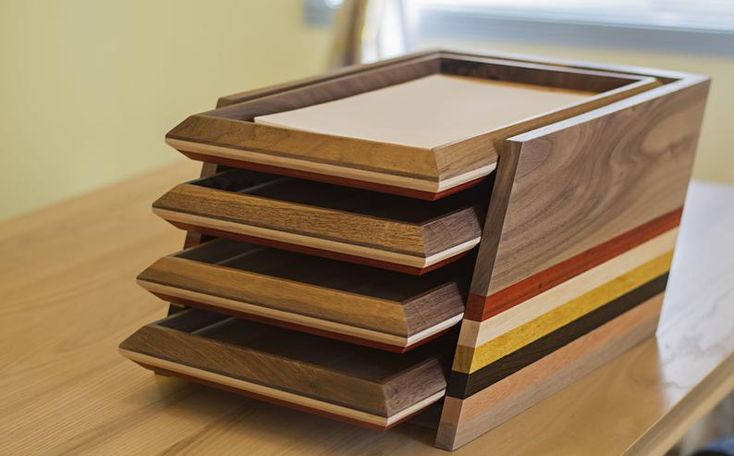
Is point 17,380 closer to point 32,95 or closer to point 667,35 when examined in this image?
point 667,35

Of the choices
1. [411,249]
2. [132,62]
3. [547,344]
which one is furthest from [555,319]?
[132,62]

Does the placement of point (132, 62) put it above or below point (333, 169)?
below

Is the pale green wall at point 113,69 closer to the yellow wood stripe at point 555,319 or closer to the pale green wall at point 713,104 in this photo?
the pale green wall at point 713,104

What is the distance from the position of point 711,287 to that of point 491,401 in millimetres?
394

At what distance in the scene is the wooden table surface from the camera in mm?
686

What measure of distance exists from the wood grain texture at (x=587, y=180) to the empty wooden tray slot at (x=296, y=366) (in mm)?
73

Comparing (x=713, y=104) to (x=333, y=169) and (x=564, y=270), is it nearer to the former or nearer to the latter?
(x=564, y=270)

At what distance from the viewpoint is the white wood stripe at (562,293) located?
655mm

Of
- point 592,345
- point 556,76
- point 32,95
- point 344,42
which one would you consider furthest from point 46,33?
point 592,345

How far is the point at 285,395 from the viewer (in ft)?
2.17

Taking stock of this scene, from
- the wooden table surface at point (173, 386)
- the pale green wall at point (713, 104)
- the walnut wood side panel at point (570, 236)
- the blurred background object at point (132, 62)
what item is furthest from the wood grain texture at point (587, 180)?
the blurred background object at point (132, 62)

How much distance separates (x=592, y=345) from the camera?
78 cm

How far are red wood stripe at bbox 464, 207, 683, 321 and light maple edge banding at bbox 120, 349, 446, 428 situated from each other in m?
0.06

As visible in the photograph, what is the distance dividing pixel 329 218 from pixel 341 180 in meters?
0.02
